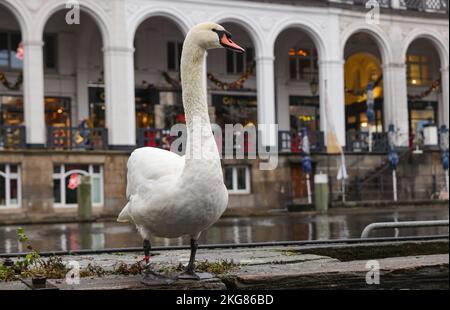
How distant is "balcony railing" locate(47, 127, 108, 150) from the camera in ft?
91.3

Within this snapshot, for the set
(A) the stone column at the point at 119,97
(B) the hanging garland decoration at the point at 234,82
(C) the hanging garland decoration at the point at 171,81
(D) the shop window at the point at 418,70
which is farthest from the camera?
(D) the shop window at the point at 418,70

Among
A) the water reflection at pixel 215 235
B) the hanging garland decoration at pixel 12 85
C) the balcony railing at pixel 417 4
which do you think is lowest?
the water reflection at pixel 215 235

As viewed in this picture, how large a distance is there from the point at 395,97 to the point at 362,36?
13.0 ft

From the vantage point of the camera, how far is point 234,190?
96.5 ft

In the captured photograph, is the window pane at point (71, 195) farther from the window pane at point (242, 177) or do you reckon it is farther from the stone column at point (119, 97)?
the window pane at point (242, 177)

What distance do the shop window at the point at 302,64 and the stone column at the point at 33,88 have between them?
14.3 m

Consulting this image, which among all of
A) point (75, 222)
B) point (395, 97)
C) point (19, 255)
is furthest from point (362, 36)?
point (19, 255)

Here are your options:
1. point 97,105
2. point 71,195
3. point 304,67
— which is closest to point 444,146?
point 304,67

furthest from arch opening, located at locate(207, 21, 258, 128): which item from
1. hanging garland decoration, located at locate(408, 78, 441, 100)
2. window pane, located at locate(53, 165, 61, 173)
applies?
window pane, located at locate(53, 165, 61, 173)

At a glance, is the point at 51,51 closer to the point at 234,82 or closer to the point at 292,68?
the point at 234,82

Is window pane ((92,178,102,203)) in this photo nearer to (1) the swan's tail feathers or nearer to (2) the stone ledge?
(2) the stone ledge

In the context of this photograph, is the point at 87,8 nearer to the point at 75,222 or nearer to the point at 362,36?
the point at 75,222

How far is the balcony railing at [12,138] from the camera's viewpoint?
88.9ft

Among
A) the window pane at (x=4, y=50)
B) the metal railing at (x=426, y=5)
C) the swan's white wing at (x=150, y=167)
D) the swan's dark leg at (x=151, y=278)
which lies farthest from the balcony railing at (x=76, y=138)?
the swan's dark leg at (x=151, y=278)
